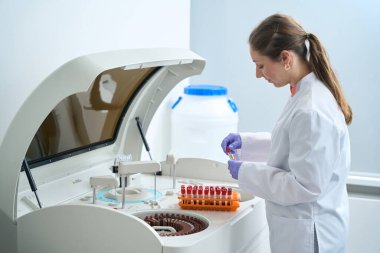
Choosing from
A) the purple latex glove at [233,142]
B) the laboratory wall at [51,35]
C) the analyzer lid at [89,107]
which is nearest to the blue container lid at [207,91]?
the laboratory wall at [51,35]

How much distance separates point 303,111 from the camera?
163cm

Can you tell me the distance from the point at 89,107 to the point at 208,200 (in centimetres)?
48

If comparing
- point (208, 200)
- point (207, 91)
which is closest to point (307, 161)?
point (208, 200)

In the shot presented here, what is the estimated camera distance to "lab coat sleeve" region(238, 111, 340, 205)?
160cm

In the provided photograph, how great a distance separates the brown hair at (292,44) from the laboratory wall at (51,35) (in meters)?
0.66

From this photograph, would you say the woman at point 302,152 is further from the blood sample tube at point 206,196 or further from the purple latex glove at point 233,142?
the purple latex glove at point 233,142

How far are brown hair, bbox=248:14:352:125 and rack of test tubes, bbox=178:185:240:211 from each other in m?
0.44

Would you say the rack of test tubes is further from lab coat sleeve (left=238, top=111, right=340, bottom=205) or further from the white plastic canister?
the white plastic canister

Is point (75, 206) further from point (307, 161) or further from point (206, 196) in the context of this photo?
point (307, 161)

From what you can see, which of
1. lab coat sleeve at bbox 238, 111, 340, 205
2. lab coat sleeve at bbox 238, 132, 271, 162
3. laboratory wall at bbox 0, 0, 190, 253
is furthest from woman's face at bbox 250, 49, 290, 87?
laboratory wall at bbox 0, 0, 190, 253

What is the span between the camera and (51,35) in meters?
1.96

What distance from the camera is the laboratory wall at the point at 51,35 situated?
1.78 m

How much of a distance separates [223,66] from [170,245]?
5.86 ft

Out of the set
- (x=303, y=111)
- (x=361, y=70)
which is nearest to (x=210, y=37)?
(x=361, y=70)
